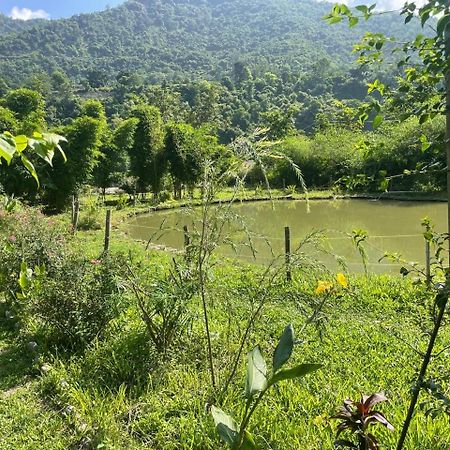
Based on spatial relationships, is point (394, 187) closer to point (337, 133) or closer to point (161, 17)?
point (337, 133)

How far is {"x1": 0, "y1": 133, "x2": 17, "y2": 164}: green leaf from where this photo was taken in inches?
24.1

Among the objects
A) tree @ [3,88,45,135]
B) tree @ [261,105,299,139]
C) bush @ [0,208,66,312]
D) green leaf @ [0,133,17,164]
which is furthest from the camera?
tree @ [3,88,45,135]

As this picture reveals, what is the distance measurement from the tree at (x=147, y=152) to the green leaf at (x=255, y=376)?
68.1 ft

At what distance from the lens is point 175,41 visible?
154125mm

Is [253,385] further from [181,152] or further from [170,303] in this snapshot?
[181,152]

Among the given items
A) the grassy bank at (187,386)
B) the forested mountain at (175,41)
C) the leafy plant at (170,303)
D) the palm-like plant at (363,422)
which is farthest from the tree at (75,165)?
the forested mountain at (175,41)

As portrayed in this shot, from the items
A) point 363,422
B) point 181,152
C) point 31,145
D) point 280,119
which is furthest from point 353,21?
point 181,152

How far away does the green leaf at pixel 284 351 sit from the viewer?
117 cm

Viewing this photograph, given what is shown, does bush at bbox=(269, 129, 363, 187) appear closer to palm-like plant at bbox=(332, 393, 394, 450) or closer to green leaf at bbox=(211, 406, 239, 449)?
palm-like plant at bbox=(332, 393, 394, 450)

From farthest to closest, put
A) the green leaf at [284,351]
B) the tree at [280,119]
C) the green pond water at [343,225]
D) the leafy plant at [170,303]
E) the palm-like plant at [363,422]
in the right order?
the green pond water at [343,225]
the leafy plant at [170,303]
the tree at [280,119]
the palm-like plant at [363,422]
the green leaf at [284,351]

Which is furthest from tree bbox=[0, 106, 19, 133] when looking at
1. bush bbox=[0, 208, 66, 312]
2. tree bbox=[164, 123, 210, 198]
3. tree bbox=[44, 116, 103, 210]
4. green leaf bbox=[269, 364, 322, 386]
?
green leaf bbox=[269, 364, 322, 386]

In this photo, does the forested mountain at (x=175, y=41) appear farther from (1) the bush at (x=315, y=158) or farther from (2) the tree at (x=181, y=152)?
(2) the tree at (x=181, y=152)

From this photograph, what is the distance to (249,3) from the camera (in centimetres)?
18975

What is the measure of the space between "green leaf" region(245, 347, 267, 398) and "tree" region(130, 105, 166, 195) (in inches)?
817
